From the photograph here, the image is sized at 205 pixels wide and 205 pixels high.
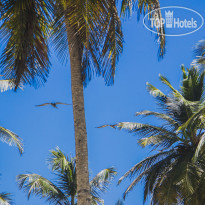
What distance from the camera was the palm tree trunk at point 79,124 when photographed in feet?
20.8

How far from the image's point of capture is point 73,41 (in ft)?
23.5

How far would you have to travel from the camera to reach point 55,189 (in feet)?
49.4

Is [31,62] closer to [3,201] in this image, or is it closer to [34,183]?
[34,183]

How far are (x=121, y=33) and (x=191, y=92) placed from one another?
862 cm

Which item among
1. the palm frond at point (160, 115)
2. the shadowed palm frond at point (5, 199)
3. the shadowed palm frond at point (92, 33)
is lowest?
→ the shadowed palm frond at point (5, 199)

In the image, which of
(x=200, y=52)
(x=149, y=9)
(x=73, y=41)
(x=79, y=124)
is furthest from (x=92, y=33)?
(x=200, y=52)

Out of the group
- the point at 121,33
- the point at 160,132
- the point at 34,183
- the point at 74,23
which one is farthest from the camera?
the point at 160,132

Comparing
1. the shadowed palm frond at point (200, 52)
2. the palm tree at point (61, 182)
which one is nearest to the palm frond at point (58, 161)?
the palm tree at point (61, 182)

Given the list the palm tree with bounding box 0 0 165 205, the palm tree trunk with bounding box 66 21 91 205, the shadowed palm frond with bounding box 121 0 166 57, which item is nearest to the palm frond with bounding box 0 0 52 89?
the palm tree with bounding box 0 0 165 205

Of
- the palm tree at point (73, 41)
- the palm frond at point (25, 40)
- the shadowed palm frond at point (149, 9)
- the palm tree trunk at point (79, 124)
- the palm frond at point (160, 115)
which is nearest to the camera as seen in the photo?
the palm tree trunk at point (79, 124)

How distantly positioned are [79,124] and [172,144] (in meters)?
8.85

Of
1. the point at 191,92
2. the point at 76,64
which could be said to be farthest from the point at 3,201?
the point at 76,64

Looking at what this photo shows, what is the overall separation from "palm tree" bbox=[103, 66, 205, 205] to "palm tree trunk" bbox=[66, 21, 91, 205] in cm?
737

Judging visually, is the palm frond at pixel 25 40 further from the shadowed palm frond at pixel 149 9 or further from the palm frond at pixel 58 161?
the palm frond at pixel 58 161
